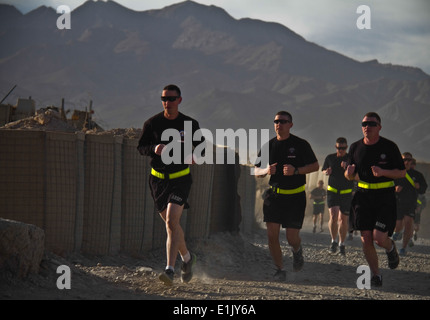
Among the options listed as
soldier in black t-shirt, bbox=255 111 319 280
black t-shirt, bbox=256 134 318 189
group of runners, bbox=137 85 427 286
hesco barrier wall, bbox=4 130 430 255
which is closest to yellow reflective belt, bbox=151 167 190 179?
group of runners, bbox=137 85 427 286

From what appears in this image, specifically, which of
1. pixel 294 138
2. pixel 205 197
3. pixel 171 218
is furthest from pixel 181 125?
pixel 205 197

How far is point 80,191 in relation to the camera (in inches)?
366

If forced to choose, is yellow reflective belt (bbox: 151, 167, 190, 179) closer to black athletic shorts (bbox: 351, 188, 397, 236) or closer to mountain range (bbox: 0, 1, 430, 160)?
black athletic shorts (bbox: 351, 188, 397, 236)

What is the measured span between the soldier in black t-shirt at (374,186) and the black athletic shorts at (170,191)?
81.5 inches

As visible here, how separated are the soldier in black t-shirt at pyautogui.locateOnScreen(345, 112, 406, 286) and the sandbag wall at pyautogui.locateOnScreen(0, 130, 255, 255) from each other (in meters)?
3.58

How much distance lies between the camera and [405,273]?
1121 centimetres

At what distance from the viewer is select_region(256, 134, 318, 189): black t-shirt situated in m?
8.38

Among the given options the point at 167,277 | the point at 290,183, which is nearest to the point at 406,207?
the point at 290,183

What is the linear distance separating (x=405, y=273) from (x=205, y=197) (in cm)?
369

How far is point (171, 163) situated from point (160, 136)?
0.32 m

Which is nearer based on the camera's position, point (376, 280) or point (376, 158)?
point (376, 158)

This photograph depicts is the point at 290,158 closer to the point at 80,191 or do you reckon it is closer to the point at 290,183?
the point at 290,183

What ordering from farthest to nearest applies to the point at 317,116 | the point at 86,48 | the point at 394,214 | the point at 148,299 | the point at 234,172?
the point at 86,48 < the point at 317,116 < the point at 234,172 < the point at 394,214 < the point at 148,299
